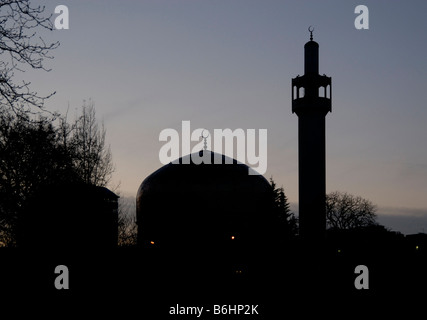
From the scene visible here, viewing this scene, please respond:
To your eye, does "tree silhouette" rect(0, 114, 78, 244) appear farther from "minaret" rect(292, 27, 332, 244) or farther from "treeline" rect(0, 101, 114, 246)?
"minaret" rect(292, 27, 332, 244)

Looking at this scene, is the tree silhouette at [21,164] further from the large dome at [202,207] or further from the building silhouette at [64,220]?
the large dome at [202,207]

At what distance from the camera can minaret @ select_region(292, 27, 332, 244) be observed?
33.8 m

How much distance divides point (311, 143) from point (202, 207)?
8516 mm

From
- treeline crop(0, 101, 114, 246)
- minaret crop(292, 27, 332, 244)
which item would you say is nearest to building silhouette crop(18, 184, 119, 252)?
treeline crop(0, 101, 114, 246)

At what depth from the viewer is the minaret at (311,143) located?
33.8 meters


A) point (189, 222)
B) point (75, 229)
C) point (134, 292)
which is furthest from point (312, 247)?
point (134, 292)

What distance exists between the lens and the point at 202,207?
30.5 m

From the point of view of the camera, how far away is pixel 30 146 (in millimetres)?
23344

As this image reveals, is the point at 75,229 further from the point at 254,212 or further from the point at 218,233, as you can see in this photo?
the point at 254,212

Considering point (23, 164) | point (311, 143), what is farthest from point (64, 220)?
point (311, 143)

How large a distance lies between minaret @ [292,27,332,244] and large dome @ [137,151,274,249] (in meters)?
4.13

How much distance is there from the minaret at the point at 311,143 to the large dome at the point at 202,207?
13.6 feet

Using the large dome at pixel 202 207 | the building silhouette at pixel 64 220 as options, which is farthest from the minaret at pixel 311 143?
the building silhouette at pixel 64 220
